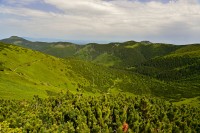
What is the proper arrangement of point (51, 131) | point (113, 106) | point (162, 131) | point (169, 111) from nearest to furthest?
point (51, 131)
point (162, 131)
point (113, 106)
point (169, 111)

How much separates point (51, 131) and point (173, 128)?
68.2 m

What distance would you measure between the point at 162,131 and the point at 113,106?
25315mm

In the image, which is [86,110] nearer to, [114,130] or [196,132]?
[114,130]

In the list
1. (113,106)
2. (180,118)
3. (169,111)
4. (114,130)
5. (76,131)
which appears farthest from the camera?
(169,111)

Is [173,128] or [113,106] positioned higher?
[113,106]

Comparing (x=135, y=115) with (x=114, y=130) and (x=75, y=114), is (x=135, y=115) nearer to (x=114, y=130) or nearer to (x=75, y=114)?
(x=114, y=130)

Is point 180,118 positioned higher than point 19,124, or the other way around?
point 19,124

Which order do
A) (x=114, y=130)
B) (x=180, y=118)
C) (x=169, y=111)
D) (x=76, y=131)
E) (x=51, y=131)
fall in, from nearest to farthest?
1. (x=51, y=131)
2. (x=76, y=131)
3. (x=114, y=130)
4. (x=180, y=118)
5. (x=169, y=111)

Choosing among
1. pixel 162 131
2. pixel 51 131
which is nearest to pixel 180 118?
pixel 162 131

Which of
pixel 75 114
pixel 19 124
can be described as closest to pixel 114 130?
pixel 75 114

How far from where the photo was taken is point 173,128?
13762 centimetres

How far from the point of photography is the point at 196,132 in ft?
473

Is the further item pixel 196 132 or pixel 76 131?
pixel 196 132

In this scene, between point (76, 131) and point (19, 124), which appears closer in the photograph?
point (19, 124)
